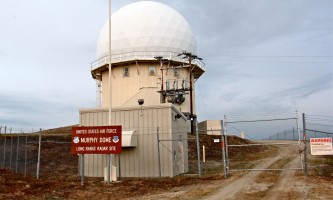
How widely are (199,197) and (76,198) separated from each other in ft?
13.9

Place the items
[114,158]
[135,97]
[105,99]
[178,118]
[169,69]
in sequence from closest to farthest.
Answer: [114,158]
[178,118]
[135,97]
[169,69]
[105,99]

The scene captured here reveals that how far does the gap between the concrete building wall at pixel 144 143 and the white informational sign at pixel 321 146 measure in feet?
21.8

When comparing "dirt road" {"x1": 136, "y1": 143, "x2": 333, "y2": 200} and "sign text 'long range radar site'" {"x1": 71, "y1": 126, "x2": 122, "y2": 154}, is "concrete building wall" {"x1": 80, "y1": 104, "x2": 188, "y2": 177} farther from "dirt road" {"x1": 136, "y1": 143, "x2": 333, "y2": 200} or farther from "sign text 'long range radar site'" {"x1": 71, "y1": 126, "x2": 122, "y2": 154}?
"dirt road" {"x1": 136, "y1": 143, "x2": 333, "y2": 200}

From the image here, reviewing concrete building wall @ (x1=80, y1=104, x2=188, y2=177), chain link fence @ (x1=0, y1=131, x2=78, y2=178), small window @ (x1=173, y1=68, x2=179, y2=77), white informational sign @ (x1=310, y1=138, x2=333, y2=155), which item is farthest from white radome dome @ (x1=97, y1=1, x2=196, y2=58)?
white informational sign @ (x1=310, y1=138, x2=333, y2=155)

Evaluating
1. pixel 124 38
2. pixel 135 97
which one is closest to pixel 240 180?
pixel 135 97

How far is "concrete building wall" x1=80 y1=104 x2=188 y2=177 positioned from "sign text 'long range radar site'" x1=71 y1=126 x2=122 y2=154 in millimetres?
2945

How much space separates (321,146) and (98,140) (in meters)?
10.2

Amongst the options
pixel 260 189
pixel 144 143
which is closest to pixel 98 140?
pixel 144 143

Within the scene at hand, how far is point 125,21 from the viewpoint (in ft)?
135

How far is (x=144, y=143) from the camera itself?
18.9 meters

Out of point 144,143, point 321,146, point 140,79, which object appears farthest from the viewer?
point 140,79

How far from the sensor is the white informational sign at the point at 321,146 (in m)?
15.2

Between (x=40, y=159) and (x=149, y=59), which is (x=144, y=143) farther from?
(x=149, y=59)

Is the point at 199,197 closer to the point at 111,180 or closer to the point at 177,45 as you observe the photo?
the point at 111,180
